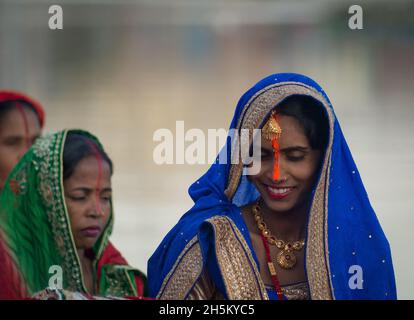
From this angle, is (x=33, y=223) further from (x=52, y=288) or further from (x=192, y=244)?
(x=192, y=244)

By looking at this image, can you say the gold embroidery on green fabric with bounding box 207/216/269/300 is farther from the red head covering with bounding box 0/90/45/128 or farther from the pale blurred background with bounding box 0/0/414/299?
the red head covering with bounding box 0/90/45/128

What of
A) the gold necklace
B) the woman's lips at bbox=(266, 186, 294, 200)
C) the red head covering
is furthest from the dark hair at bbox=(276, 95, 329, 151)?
the red head covering

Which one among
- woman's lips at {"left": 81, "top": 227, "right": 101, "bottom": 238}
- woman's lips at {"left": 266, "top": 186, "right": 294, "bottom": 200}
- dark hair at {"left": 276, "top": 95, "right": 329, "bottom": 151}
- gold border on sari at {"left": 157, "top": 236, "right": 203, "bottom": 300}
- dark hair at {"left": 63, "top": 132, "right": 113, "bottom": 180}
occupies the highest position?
dark hair at {"left": 276, "top": 95, "right": 329, "bottom": 151}

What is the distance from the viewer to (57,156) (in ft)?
10.8

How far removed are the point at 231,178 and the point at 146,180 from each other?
0.38 m

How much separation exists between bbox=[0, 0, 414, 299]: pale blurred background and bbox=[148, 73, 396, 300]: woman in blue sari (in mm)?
185

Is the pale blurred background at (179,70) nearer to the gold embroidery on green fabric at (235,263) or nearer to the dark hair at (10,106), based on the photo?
the dark hair at (10,106)

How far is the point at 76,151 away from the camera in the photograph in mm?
3340

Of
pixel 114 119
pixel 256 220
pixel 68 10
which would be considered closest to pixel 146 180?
pixel 114 119

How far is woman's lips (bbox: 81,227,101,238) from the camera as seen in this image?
3336 mm

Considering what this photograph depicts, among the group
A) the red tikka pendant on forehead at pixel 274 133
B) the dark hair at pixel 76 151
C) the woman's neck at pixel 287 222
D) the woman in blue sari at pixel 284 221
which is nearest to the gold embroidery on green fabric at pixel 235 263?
the woman in blue sari at pixel 284 221

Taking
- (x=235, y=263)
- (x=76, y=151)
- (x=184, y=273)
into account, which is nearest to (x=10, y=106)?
(x=76, y=151)

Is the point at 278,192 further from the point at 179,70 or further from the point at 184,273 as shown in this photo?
the point at 179,70

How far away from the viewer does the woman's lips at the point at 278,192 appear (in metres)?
3.25
